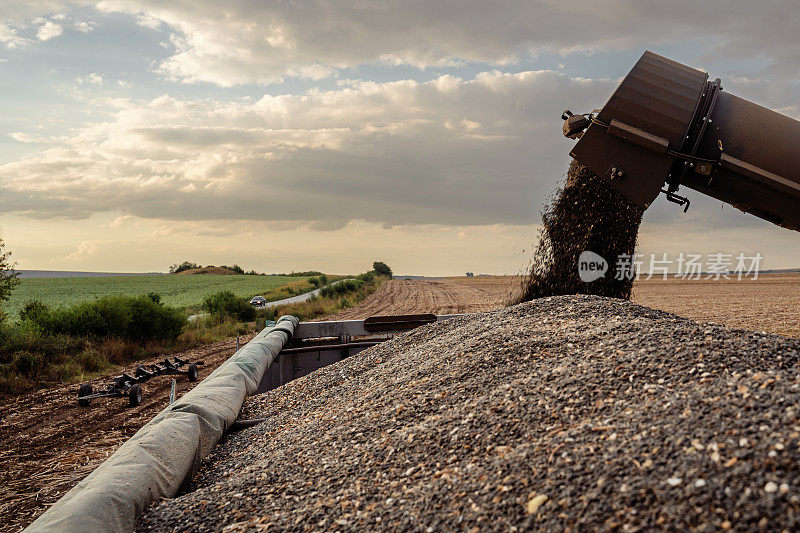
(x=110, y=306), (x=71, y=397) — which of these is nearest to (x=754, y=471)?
(x=71, y=397)

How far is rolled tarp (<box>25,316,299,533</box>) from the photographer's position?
273cm

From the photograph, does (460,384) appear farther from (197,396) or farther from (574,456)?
(197,396)

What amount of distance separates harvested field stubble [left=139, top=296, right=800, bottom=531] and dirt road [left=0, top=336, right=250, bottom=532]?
2189mm

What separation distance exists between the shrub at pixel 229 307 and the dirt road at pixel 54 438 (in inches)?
475

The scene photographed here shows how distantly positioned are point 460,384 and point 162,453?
2.28 metres

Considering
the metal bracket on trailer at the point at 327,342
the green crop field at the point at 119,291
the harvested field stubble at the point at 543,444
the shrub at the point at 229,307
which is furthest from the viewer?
the green crop field at the point at 119,291

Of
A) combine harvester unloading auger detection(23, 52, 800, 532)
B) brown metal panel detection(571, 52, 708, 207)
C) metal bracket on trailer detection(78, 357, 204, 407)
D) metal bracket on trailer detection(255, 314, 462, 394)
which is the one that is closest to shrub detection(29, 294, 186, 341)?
metal bracket on trailer detection(78, 357, 204, 407)

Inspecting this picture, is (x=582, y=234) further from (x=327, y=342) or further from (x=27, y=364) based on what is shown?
(x=27, y=364)

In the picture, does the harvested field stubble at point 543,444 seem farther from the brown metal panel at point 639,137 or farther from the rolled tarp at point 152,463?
the brown metal panel at point 639,137

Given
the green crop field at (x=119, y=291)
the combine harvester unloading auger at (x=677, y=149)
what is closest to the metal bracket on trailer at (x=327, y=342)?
the combine harvester unloading auger at (x=677, y=149)

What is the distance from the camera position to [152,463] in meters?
3.46

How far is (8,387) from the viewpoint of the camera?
35.3 ft

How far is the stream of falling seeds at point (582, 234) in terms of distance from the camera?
27.3 ft

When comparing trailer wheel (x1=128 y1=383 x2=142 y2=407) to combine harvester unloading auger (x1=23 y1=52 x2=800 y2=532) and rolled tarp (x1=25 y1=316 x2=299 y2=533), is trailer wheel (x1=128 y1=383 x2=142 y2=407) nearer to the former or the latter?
combine harvester unloading auger (x1=23 y1=52 x2=800 y2=532)
